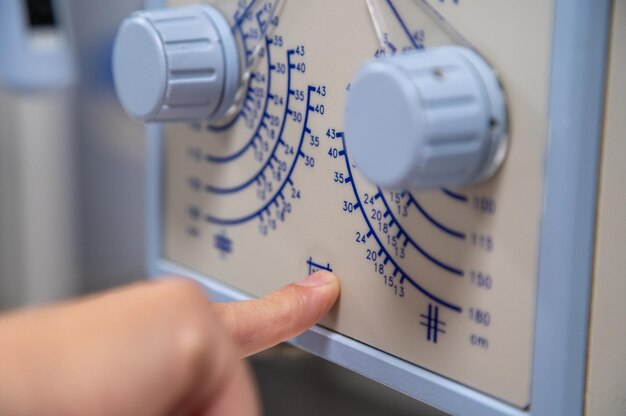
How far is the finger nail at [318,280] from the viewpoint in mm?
419

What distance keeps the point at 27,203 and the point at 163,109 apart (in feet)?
2.04

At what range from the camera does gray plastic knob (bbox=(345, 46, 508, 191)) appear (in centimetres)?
32

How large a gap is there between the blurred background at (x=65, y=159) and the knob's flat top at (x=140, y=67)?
1.21ft

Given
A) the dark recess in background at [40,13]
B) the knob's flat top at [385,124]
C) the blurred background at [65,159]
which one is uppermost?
the dark recess in background at [40,13]

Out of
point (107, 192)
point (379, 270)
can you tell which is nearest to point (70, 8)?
point (107, 192)

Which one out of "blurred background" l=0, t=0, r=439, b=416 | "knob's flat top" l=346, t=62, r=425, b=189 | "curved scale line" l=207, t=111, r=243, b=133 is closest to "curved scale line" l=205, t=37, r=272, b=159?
"curved scale line" l=207, t=111, r=243, b=133

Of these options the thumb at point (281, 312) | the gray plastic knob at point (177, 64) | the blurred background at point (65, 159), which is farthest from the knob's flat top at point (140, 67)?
the blurred background at point (65, 159)

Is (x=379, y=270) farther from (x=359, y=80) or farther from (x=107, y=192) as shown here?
(x=107, y=192)

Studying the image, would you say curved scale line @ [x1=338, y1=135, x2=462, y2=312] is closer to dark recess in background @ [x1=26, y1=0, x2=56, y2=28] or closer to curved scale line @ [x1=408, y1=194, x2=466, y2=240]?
curved scale line @ [x1=408, y1=194, x2=466, y2=240]

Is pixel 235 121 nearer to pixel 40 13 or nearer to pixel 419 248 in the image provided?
pixel 419 248

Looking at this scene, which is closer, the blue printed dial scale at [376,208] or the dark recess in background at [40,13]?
the blue printed dial scale at [376,208]

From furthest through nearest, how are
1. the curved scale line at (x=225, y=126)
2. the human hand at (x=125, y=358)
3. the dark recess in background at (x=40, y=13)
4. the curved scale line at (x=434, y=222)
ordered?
the dark recess in background at (x=40, y=13), the curved scale line at (x=225, y=126), the curved scale line at (x=434, y=222), the human hand at (x=125, y=358)

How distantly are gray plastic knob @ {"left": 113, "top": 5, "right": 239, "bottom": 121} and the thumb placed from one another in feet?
0.34

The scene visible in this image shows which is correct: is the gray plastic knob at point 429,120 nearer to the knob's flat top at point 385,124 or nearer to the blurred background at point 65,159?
the knob's flat top at point 385,124
